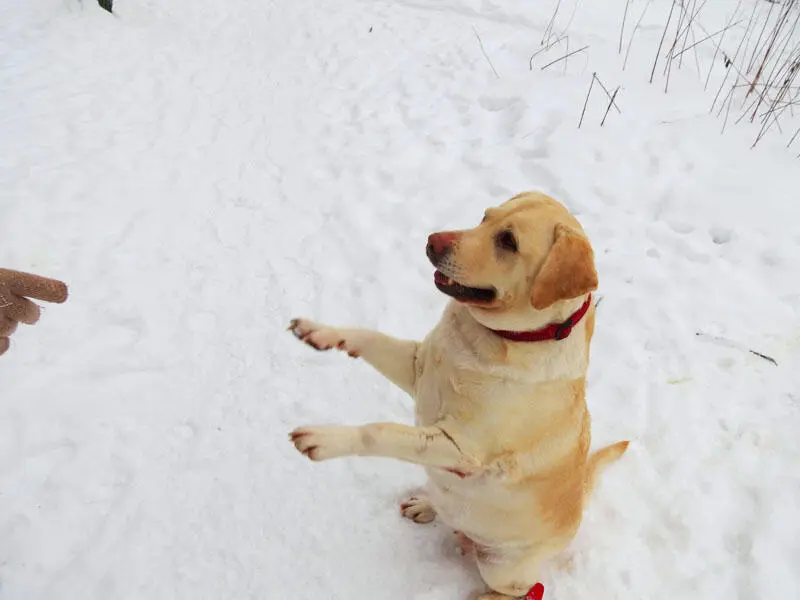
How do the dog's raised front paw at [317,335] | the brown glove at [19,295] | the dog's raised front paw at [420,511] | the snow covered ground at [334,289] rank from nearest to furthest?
the brown glove at [19,295] < the dog's raised front paw at [317,335] < the snow covered ground at [334,289] < the dog's raised front paw at [420,511]

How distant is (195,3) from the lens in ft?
22.2

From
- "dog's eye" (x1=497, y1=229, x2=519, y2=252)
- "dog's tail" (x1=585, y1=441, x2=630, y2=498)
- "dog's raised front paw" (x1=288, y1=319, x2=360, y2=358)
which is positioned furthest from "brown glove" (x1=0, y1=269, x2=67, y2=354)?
"dog's tail" (x1=585, y1=441, x2=630, y2=498)

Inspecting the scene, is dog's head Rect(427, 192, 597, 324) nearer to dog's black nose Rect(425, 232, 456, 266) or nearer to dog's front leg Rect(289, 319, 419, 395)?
dog's black nose Rect(425, 232, 456, 266)

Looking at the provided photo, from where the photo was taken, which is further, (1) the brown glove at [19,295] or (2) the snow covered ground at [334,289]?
(2) the snow covered ground at [334,289]

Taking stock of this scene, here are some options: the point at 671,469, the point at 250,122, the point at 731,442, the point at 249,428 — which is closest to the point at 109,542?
the point at 249,428

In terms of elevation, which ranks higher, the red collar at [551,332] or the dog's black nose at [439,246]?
the dog's black nose at [439,246]

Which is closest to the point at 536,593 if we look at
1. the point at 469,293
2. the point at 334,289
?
the point at 469,293

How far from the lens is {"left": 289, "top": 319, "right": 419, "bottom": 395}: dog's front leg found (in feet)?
6.86

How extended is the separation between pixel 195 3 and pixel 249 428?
5817 millimetres

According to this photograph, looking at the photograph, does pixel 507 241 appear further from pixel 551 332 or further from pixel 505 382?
pixel 505 382

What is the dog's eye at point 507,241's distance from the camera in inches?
68.2

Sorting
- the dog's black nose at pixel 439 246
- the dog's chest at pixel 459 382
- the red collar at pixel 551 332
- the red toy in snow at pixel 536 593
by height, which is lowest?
the red toy in snow at pixel 536 593

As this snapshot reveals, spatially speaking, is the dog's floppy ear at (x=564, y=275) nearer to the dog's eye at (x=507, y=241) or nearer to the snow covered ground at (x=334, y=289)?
the dog's eye at (x=507, y=241)

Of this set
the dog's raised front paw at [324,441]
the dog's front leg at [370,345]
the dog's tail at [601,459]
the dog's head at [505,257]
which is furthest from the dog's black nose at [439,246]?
the dog's tail at [601,459]
